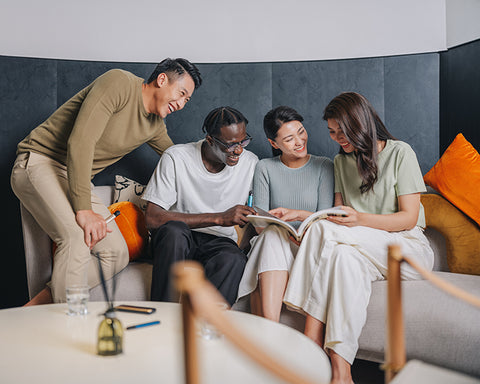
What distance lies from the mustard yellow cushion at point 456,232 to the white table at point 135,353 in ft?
4.29

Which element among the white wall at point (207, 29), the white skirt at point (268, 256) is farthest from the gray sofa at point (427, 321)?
the white wall at point (207, 29)

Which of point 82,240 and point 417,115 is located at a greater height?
point 417,115

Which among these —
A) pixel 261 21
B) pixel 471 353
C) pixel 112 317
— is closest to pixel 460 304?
pixel 471 353

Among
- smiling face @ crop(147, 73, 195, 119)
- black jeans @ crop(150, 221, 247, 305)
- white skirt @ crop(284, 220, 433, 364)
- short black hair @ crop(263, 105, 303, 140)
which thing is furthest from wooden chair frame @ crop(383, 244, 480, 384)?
smiling face @ crop(147, 73, 195, 119)

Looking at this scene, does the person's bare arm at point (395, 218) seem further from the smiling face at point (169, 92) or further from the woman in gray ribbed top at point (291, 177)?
the smiling face at point (169, 92)

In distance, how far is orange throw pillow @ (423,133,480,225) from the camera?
2281 millimetres

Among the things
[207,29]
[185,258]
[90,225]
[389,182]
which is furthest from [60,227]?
[207,29]

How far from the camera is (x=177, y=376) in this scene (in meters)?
1.06

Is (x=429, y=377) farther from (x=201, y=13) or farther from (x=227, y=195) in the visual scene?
(x=201, y=13)

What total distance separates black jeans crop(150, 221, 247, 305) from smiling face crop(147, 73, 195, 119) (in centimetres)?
61

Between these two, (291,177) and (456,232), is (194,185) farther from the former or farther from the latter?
(456,232)

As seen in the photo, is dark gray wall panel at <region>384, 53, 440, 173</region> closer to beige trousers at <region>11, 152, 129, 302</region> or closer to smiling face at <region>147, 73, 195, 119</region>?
smiling face at <region>147, 73, 195, 119</region>

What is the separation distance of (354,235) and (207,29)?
85.3 inches

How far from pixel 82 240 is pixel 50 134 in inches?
23.2
